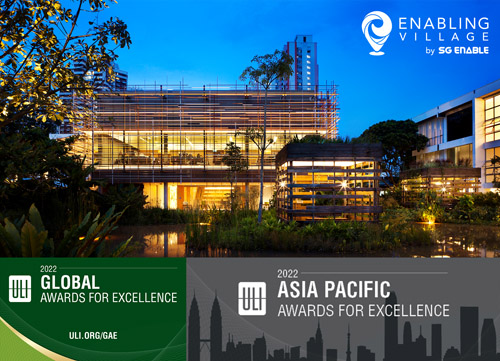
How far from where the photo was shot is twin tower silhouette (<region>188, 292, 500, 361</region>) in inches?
84.3

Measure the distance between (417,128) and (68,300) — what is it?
35.6 meters

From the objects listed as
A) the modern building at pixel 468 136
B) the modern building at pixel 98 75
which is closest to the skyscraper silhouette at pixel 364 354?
the modern building at pixel 98 75

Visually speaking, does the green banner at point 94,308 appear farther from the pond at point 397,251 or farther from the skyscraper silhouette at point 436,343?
the pond at point 397,251

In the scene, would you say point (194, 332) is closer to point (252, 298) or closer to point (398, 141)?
point (252, 298)

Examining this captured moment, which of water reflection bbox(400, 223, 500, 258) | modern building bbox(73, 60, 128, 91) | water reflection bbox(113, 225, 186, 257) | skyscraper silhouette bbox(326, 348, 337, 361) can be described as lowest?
water reflection bbox(113, 225, 186, 257)

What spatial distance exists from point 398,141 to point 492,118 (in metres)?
9.22

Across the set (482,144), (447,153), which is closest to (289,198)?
(482,144)

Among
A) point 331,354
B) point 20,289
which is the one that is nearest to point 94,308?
point 20,289

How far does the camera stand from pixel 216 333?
217 cm

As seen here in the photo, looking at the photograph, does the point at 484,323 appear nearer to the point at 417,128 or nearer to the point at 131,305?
the point at 131,305

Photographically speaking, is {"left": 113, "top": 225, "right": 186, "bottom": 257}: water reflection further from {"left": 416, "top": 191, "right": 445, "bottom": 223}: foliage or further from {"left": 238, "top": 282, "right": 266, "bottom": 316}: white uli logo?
{"left": 416, "top": 191, "right": 445, "bottom": 223}: foliage

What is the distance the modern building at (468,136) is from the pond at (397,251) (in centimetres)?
830

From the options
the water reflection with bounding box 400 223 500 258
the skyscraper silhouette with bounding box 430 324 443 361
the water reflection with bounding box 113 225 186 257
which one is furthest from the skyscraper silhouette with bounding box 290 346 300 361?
the water reflection with bounding box 400 223 500 258

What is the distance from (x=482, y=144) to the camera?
2220cm
